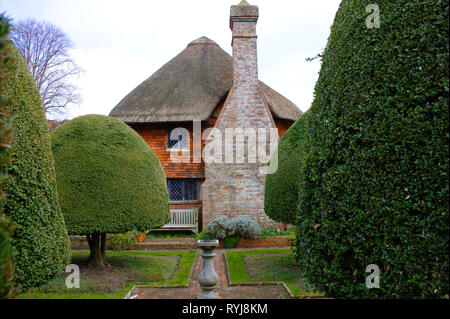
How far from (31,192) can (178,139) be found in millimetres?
12444

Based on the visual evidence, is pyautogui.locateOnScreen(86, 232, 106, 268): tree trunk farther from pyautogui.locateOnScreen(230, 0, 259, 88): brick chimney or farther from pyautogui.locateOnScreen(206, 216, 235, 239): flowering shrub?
pyautogui.locateOnScreen(230, 0, 259, 88): brick chimney

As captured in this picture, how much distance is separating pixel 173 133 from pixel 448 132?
14.4m

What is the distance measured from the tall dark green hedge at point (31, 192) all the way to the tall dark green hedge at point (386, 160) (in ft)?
10.3

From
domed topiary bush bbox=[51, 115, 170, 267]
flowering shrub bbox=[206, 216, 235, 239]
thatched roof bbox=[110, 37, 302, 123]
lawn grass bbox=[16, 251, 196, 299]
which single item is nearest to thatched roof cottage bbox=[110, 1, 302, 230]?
thatched roof bbox=[110, 37, 302, 123]

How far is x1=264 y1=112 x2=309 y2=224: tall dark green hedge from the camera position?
9109 mm

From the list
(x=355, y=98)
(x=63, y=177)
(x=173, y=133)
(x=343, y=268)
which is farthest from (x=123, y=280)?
(x=173, y=133)

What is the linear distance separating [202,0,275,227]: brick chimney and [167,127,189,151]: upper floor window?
7.53 ft

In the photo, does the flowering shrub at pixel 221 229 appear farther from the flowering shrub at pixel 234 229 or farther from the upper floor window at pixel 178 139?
the upper floor window at pixel 178 139

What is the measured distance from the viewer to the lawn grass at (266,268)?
7.54 meters

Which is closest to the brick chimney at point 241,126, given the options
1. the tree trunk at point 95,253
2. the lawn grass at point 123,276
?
the lawn grass at point 123,276

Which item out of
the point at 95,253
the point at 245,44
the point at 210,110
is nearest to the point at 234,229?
the point at 95,253

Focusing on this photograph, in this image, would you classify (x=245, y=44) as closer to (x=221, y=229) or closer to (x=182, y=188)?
(x=182, y=188)

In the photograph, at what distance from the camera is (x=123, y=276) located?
8125mm
